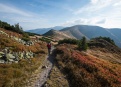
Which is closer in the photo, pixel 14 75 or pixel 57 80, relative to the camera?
pixel 14 75

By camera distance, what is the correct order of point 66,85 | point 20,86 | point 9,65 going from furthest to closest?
point 9,65
point 66,85
point 20,86

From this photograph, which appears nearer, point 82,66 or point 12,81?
point 12,81

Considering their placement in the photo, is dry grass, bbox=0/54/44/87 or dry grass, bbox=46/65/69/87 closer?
dry grass, bbox=0/54/44/87

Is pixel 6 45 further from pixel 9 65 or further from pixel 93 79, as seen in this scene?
pixel 93 79

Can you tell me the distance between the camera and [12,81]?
1478 centimetres

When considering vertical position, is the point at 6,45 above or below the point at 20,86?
above

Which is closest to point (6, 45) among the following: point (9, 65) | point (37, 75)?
point (9, 65)

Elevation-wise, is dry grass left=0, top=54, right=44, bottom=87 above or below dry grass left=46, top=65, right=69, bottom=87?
above

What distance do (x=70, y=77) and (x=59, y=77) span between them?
4.41ft

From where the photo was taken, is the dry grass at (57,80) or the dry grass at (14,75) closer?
the dry grass at (14,75)

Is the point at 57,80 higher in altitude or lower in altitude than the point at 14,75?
lower

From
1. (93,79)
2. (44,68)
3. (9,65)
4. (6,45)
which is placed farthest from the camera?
(6,45)

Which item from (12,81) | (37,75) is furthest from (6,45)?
(12,81)

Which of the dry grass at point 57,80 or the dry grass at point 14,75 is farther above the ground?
the dry grass at point 14,75
